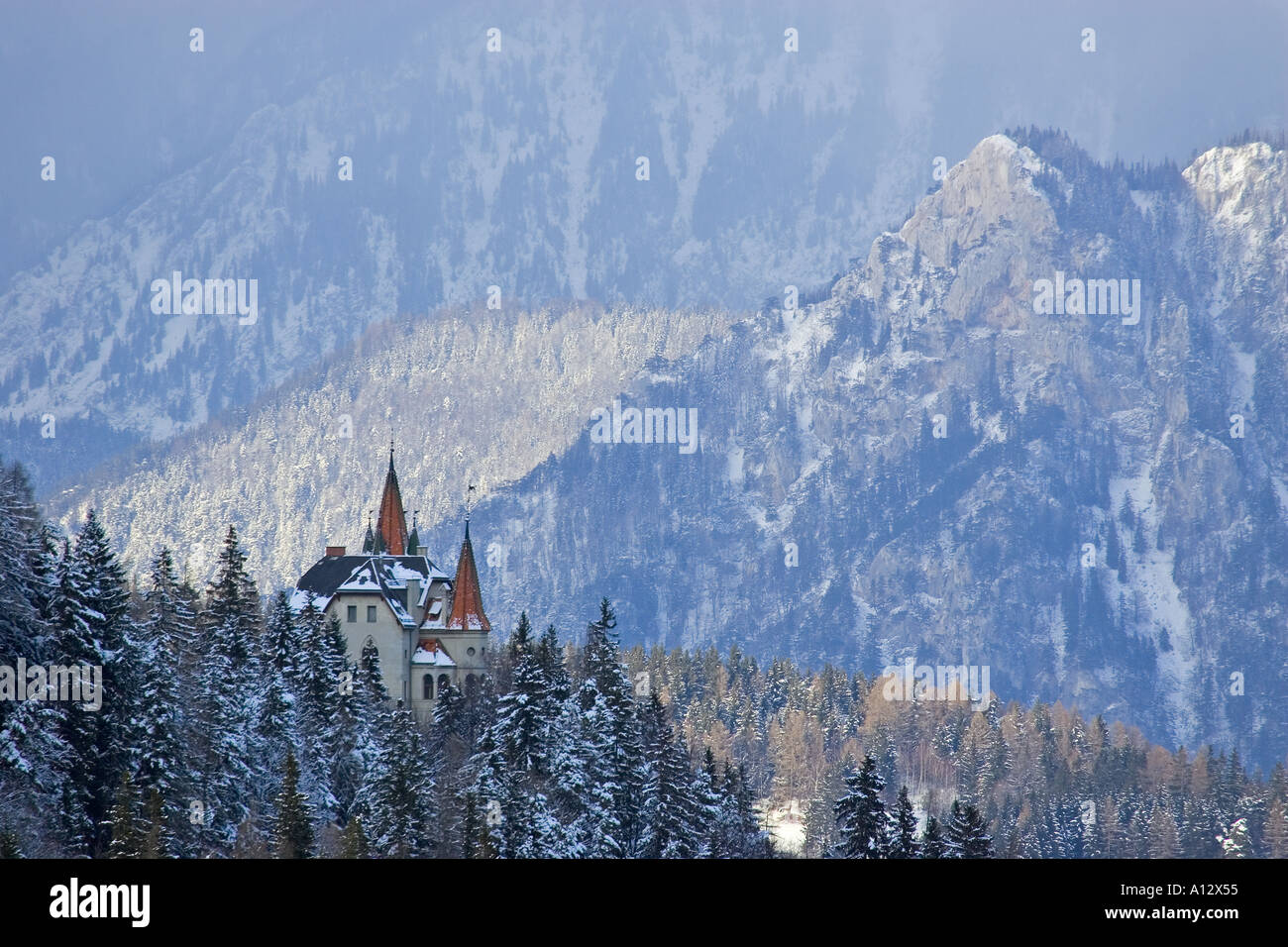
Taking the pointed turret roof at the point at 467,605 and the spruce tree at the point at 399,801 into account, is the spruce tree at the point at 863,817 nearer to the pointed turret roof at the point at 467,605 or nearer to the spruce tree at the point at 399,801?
the spruce tree at the point at 399,801

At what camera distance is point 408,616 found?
450 feet

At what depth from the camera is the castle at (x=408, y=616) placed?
13388 cm

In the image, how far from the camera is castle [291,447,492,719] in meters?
134

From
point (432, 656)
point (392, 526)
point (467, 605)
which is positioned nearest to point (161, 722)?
point (432, 656)

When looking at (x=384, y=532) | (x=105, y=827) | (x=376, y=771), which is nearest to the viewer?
(x=105, y=827)

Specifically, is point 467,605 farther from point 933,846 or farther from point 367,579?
point 933,846

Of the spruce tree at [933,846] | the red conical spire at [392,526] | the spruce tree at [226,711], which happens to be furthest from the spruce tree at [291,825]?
the red conical spire at [392,526]
